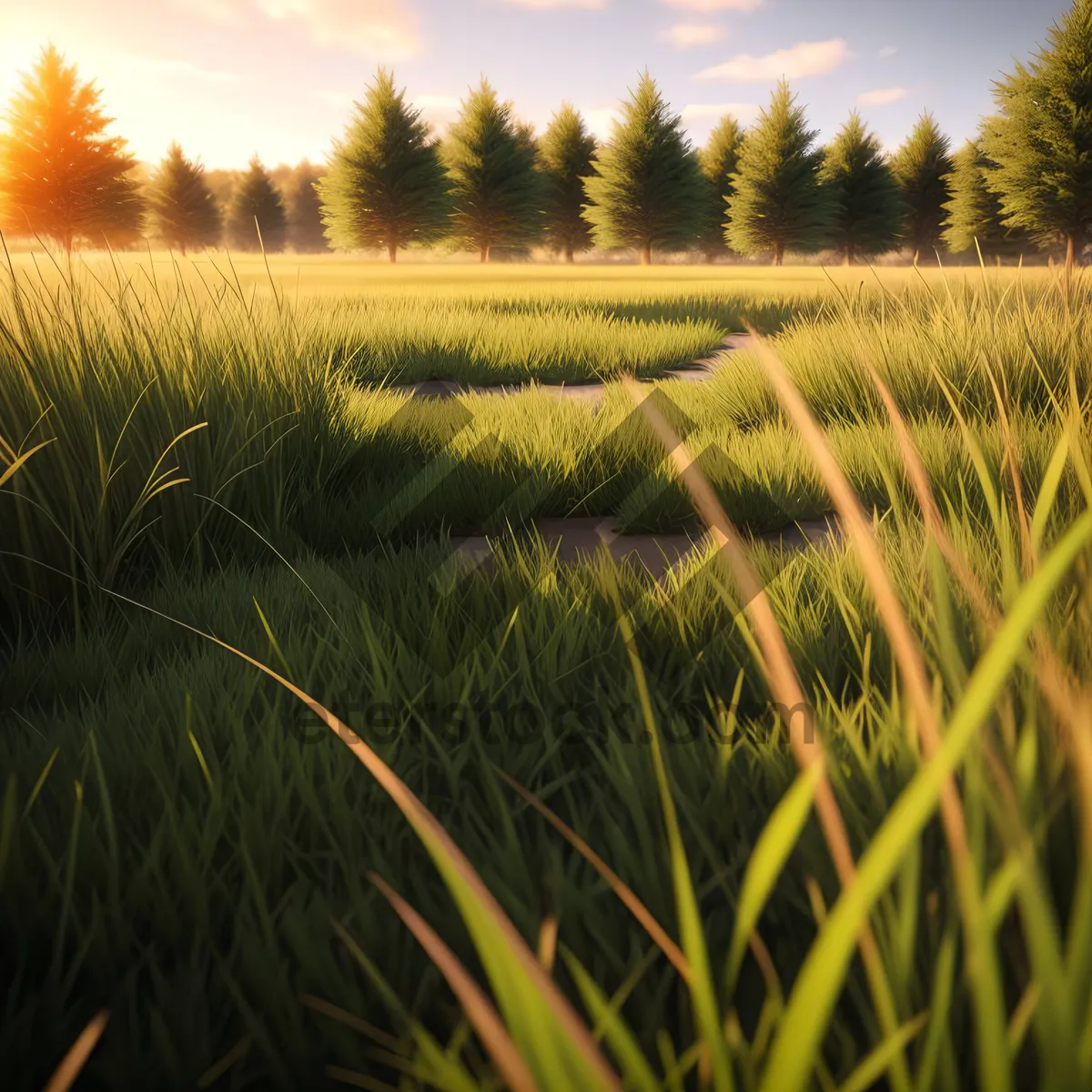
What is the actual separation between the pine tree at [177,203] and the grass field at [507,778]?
44.1 metres

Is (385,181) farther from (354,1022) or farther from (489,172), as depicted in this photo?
(354,1022)

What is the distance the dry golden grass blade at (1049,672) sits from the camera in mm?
365

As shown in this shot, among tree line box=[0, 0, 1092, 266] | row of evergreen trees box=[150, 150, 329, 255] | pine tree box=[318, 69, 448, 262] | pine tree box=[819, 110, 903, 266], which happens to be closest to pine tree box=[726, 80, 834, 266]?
tree line box=[0, 0, 1092, 266]

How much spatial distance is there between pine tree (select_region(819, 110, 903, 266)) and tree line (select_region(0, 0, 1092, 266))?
0.09 metres

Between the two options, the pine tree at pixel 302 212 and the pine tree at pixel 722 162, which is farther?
the pine tree at pixel 302 212

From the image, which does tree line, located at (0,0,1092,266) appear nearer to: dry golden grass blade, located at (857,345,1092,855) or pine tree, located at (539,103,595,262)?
pine tree, located at (539,103,595,262)

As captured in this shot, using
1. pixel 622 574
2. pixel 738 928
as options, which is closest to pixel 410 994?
pixel 738 928

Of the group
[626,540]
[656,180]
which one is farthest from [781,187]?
[626,540]

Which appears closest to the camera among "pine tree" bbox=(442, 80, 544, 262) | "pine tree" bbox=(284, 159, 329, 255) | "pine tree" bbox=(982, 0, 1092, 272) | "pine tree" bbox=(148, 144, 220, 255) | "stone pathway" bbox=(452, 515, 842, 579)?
"stone pathway" bbox=(452, 515, 842, 579)

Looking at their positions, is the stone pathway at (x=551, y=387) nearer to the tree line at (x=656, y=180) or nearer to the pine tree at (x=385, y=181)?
the tree line at (x=656, y=180)

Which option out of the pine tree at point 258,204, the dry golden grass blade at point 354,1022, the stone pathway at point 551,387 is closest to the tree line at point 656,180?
the pine tree at point 258,204

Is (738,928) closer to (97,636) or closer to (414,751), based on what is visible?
(414,751)

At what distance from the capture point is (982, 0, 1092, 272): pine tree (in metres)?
19.8

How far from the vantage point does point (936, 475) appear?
2.13 m
